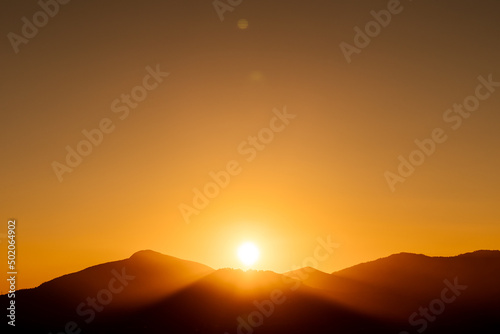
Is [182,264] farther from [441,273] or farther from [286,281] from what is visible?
[441,273]

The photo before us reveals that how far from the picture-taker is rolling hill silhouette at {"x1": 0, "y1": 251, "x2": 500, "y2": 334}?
4149 inches

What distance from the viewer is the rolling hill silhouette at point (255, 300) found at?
105375 mm

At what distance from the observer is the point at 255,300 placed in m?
119

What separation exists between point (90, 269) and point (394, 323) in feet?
264

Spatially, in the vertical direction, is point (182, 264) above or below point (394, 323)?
above

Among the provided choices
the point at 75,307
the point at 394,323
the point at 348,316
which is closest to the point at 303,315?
the point at 348,316

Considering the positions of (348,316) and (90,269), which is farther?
(90,269)

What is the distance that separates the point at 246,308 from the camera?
114 meters

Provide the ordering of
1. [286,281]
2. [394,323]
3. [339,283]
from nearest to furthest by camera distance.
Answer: [394,323] → [286,281] → [339,283]

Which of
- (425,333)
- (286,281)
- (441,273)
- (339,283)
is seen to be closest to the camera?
(425,333)

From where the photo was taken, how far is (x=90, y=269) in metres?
141

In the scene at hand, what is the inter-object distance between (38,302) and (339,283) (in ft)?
276

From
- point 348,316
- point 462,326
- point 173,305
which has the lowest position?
point 462,326

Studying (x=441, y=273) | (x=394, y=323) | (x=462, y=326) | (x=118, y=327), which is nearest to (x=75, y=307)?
(x=118, y=327)
